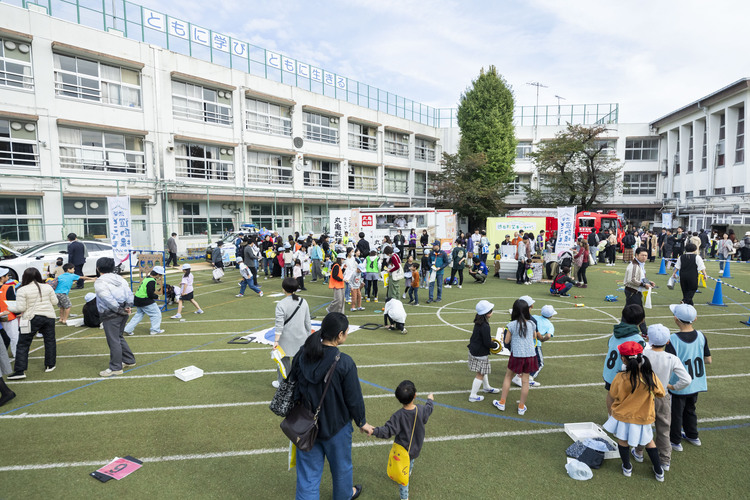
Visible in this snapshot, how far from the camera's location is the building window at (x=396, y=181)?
3956 cm

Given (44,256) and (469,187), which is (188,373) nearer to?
(44,256)

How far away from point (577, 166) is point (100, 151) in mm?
A: 38190

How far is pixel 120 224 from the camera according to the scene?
40.6ft

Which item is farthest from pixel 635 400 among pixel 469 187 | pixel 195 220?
pixel 469 187

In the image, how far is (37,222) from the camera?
20.1 metres

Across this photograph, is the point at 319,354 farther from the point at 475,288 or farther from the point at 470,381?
the point at 475,288

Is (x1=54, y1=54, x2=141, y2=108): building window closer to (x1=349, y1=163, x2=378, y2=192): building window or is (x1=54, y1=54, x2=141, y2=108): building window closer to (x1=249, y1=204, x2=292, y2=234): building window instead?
(x1=249, y1=204, x2=292, y2=234): building window

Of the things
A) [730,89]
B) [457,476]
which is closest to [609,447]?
[457,476]

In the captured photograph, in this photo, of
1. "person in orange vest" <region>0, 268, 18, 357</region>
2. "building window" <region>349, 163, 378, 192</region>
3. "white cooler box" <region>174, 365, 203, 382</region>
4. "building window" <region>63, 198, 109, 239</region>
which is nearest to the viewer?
"person in orange vest" <region>0, 268, 18, 357</region>

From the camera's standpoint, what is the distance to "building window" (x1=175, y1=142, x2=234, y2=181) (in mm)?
25109

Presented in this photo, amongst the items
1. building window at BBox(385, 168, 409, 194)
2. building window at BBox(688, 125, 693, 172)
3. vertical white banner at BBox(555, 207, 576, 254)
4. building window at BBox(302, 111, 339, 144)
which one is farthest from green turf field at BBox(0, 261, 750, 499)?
building window at BBox(688, 125, 693, 172)

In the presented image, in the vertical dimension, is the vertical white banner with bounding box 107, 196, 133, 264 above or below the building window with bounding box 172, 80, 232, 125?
below

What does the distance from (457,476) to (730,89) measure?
133 ft

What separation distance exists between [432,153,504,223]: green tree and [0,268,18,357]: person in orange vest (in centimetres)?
3314
